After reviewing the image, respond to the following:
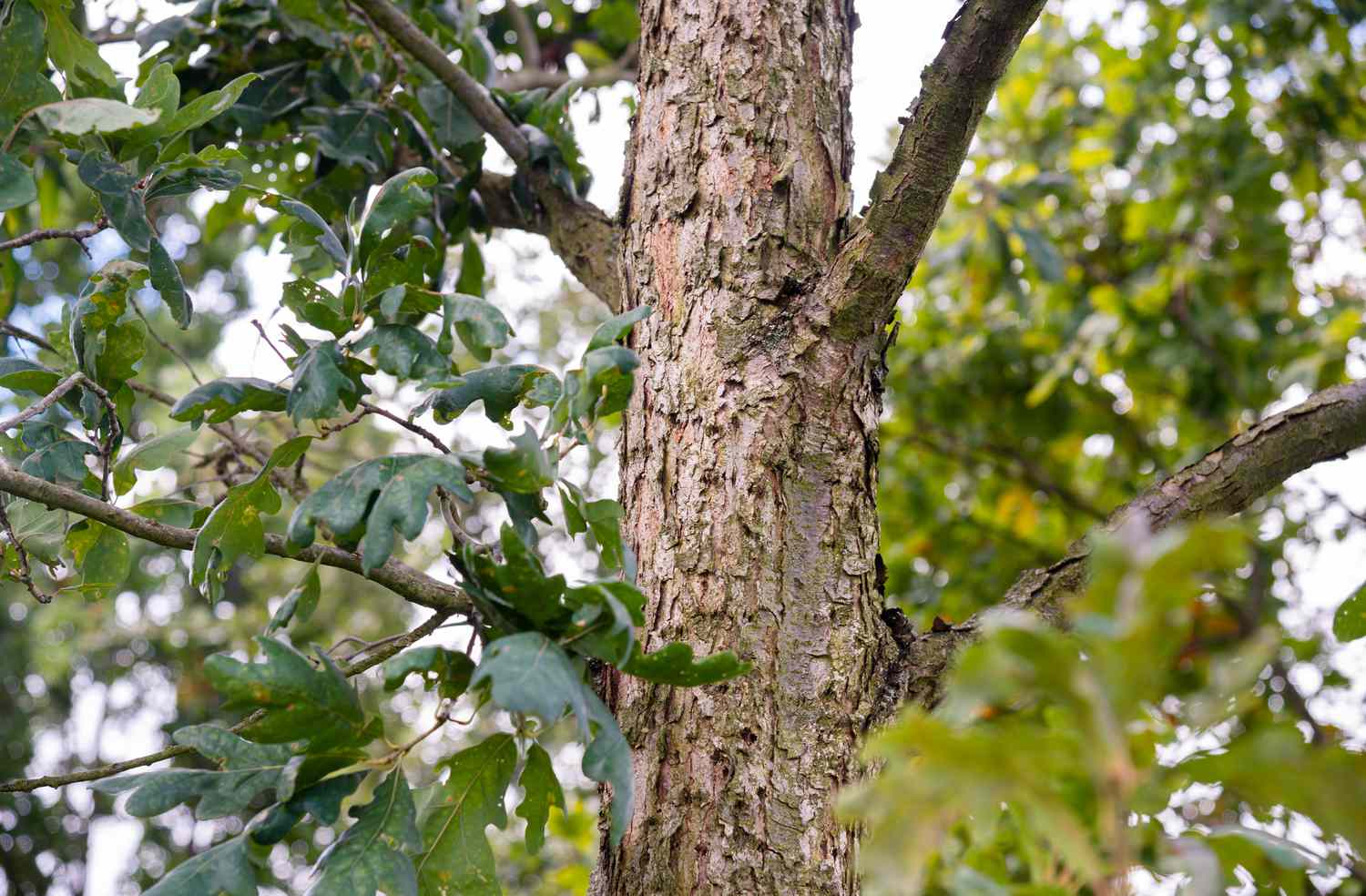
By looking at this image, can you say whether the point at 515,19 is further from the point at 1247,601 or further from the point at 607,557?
the point at 1247,601

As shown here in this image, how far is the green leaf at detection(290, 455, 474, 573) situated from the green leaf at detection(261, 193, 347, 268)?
253 mm

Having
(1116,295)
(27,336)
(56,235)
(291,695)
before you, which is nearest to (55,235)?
(56,235)

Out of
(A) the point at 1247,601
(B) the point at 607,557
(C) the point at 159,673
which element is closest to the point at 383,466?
(B) the point at 607,557

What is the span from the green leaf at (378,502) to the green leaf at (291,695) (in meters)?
0.10

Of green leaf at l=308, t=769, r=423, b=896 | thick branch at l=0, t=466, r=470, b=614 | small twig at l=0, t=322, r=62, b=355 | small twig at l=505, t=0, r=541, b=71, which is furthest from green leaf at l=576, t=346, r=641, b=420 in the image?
small twig at l=505, t=0, r=541, b=71

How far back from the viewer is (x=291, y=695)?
31.2 inches

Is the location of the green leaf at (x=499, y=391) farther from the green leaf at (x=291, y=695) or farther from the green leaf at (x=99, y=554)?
the green leaf at (x=99, y=554)

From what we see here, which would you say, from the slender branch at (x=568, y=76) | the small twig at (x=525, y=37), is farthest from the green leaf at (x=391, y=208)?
the small twig at (x=525, y=37)

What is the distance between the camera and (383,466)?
0.88 m

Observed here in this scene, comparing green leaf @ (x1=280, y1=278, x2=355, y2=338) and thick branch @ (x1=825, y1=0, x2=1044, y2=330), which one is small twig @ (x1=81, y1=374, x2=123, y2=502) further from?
thick branch @ (x1=825, y1=0, x2=1044, y2=330)

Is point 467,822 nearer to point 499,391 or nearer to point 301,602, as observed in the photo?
point 301,602

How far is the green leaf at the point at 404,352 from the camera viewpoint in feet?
3.09

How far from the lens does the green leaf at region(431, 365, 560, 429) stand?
99cm

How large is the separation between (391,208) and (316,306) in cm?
12
